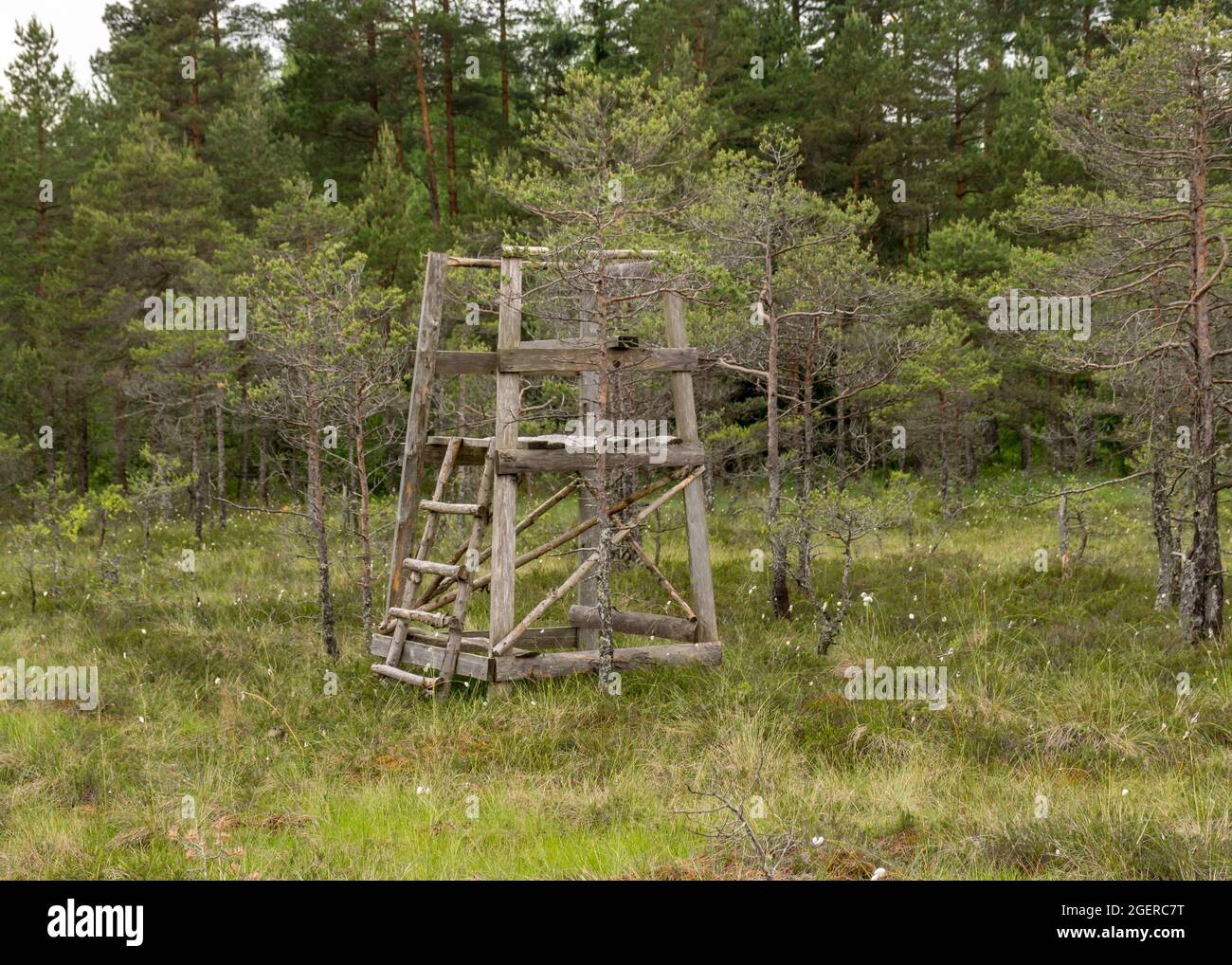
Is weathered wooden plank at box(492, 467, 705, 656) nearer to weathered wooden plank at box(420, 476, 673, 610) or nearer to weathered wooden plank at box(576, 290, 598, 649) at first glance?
weathered wooden plank at box(420, 476, 673, 610)

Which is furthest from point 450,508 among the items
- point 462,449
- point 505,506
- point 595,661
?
point 595,661

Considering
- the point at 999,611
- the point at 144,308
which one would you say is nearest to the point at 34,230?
the point at 144,308

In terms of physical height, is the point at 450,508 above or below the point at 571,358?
below

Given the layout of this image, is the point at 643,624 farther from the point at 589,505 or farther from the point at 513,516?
the point at 513,516

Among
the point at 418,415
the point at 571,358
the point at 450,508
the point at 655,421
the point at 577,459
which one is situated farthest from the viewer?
the point at 655,421

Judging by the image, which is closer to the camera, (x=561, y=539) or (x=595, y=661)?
(x=595, y=661)

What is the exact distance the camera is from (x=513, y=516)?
33.6 feet

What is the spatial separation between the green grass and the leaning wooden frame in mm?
347

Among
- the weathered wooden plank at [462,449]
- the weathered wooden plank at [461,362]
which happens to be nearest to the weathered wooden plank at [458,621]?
the weathered wooden plank at [462,449]

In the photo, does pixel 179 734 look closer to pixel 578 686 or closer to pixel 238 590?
pixel 578 686

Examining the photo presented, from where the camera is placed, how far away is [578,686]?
9992 mm

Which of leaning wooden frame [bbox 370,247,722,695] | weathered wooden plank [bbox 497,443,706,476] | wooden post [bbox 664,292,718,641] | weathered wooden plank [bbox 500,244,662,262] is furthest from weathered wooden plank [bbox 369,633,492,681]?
weathered wooden plank [bbox 500,244,662,262]

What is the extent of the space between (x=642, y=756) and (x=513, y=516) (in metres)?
2.74

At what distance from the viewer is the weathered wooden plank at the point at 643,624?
1119 centimetres
